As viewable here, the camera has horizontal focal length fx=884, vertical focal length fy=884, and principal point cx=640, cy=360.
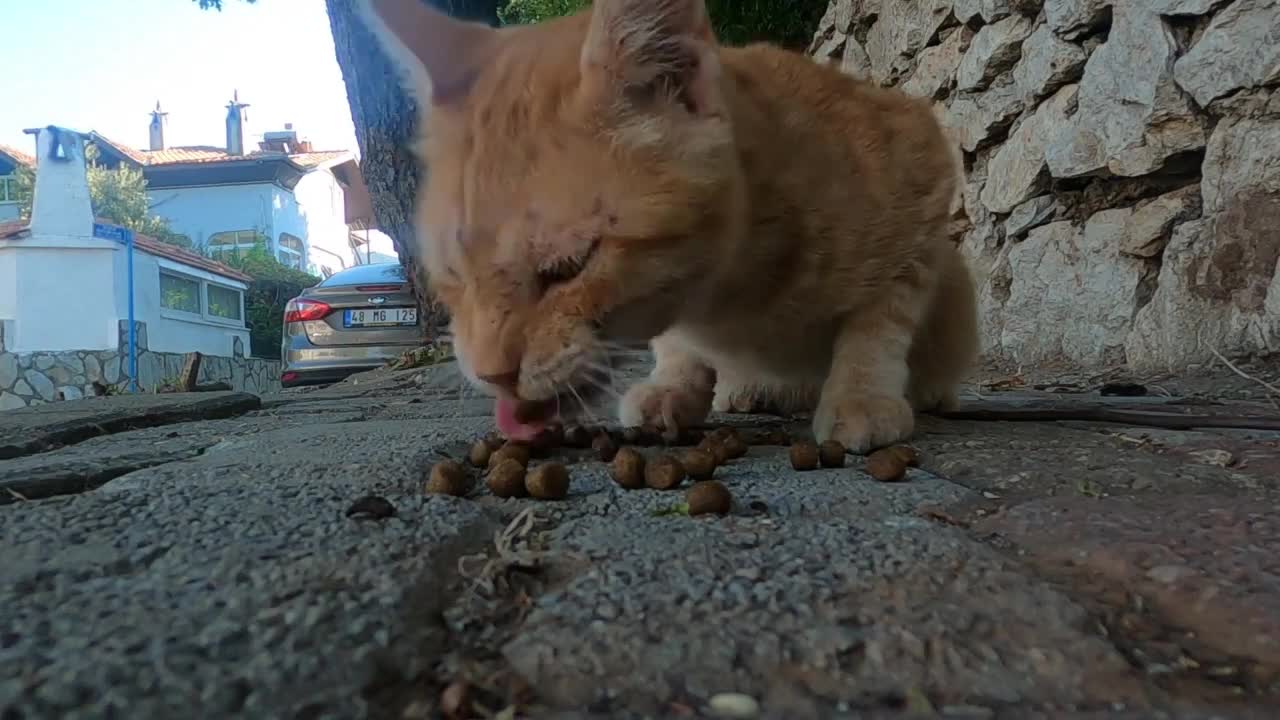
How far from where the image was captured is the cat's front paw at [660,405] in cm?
216

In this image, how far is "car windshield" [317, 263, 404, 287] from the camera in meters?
7.70

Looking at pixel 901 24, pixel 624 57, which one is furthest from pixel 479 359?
pixel 901 24

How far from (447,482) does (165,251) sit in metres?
17.6

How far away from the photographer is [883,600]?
2.16 feet

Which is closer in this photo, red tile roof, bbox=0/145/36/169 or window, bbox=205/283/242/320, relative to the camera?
window, bbox=205/283/242/320

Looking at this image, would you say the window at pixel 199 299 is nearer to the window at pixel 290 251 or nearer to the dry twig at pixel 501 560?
the window at pixel 290 251

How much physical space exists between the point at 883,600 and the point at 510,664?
0.28m

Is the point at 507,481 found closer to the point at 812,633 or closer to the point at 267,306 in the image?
the point at 812,633

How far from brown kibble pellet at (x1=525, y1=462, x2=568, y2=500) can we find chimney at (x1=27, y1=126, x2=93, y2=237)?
16.1 meters

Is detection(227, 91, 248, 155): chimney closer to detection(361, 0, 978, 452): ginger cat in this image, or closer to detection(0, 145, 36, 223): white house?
detection(0, 145, 36, 223): white house

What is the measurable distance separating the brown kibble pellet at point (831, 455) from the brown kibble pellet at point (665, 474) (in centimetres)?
32

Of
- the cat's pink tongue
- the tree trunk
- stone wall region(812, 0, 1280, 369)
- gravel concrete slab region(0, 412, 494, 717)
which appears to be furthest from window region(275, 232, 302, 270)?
gravel concrete slab region(0, 412, 494, 717)

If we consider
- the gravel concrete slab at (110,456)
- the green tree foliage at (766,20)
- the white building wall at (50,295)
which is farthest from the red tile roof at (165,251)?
the gravel concrete slab at (110,456)

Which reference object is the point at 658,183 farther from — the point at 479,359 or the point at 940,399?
the point at 940,399
